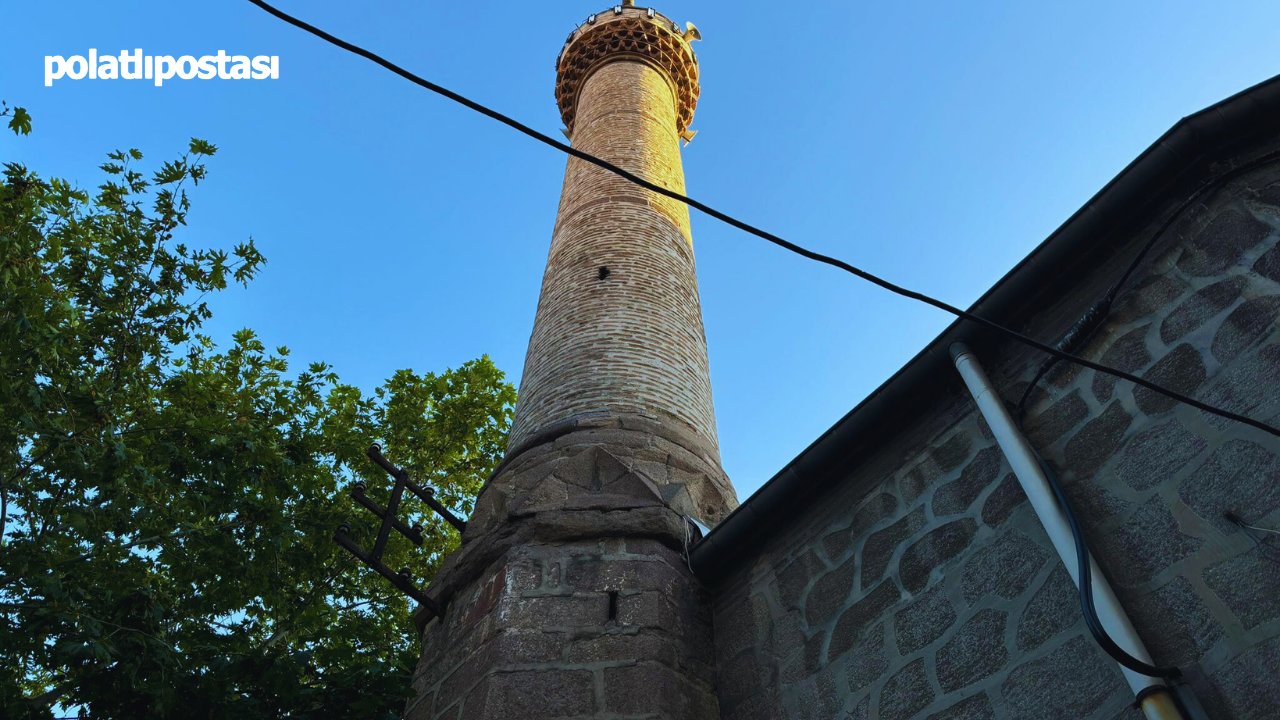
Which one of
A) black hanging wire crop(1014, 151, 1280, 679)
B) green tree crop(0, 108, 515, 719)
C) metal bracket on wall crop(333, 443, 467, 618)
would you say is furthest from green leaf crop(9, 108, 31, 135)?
black hanging wire crop(1014, 151, 1280, 679)

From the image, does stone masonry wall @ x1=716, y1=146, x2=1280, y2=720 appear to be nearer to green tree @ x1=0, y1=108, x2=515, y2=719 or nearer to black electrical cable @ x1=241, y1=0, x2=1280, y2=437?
black electrical cable @ x1=241, y1=0, x2=1280, y2=437

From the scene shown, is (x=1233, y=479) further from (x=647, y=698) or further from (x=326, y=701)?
(x=326, y=701)

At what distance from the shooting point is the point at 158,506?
7043 millimetres

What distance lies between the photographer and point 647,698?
12.8 feet

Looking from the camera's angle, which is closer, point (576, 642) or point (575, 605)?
point (576, 642)

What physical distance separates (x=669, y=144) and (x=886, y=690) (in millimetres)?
8059

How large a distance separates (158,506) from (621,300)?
12.3 feet

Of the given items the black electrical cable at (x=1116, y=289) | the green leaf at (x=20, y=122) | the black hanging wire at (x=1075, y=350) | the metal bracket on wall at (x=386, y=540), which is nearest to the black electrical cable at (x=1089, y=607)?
the black hanging wire at (x=1075, y=350)

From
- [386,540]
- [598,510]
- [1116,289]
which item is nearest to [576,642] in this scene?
[598,510]

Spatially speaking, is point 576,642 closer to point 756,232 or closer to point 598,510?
point 598,510

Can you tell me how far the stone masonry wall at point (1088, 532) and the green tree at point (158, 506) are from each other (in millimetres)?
2233

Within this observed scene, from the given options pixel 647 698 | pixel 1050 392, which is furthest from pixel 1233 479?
pixel 647 698

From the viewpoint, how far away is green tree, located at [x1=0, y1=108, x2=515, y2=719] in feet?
16.4

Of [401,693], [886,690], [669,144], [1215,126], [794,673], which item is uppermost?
[669,144]
